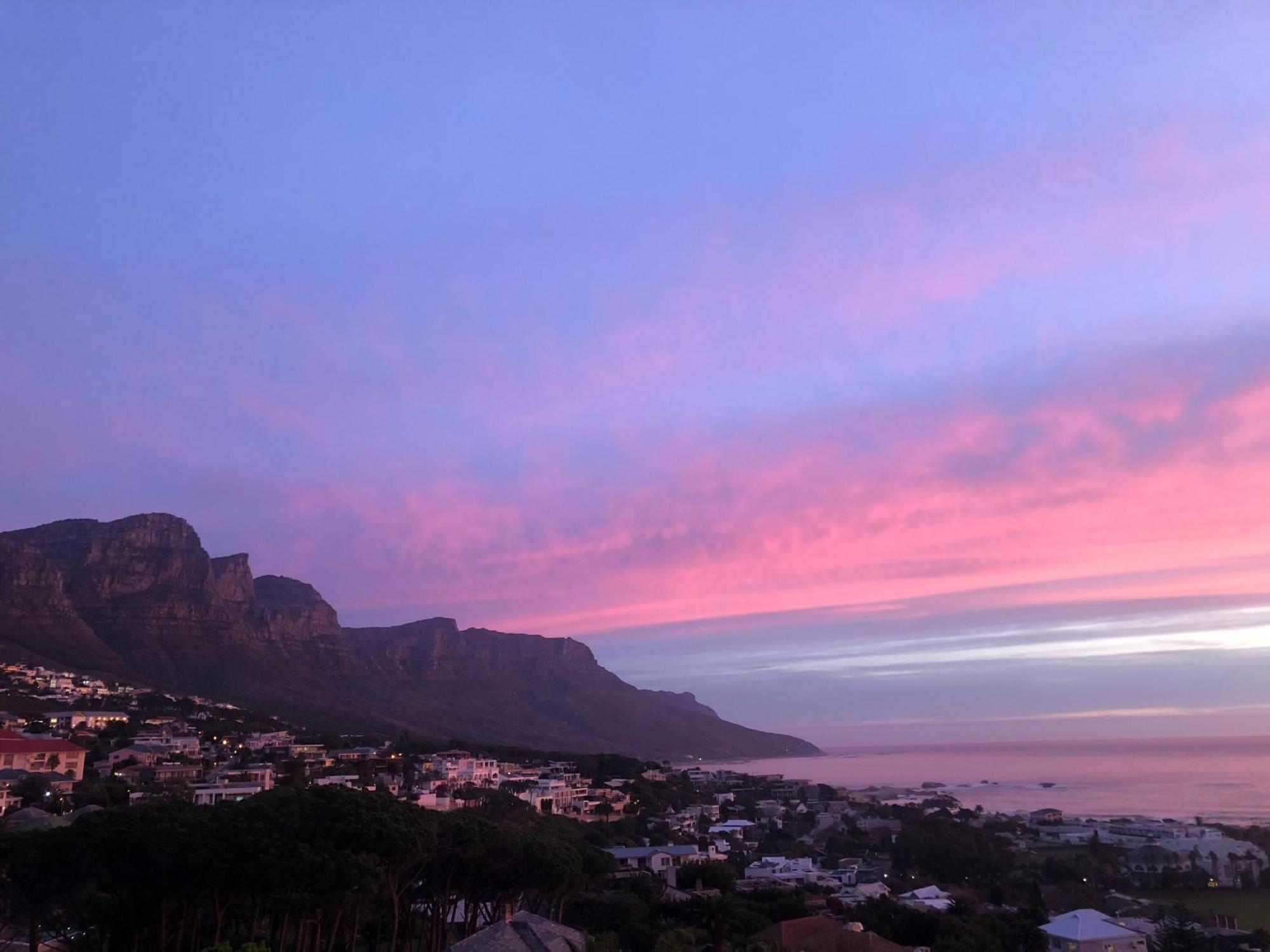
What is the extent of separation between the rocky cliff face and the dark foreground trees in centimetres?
6709

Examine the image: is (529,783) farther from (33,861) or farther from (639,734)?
(639,734)

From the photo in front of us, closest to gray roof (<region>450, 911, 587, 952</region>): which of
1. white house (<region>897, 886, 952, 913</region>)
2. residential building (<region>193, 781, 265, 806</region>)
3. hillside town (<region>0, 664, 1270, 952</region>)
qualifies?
hillside town (<region>0, 664, 1270, 952</region>)

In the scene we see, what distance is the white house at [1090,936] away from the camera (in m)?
23.8

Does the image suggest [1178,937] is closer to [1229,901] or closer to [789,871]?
[1229,901]

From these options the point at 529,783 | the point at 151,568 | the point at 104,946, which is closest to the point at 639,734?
the point at 151,568

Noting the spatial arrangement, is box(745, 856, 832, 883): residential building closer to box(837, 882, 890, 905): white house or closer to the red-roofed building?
box(837, 882, 890, 905): white house

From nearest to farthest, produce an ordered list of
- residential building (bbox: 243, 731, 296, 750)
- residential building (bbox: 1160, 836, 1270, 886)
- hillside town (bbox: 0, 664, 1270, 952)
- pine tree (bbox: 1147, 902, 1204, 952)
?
pine tree (bbox: 1147, 902, 1204, 952)
hillside town (bbox: 0, 664, 1270, 952)
residential building (bbox: 1160, 836, 1270, 886)
residential building (bbox: 243, 731, 296, 750)

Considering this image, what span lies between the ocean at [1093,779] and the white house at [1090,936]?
128 ft

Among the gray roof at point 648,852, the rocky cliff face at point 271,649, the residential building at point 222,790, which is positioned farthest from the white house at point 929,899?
the rocky cliff face at point 271,649

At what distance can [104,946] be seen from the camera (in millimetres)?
19969

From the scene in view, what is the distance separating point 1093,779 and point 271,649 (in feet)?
315

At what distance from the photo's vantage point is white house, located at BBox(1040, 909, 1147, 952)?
937 inches

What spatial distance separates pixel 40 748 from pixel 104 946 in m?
26.5

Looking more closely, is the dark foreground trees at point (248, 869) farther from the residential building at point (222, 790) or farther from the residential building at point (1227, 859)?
the residential building at point (1227, 859)
